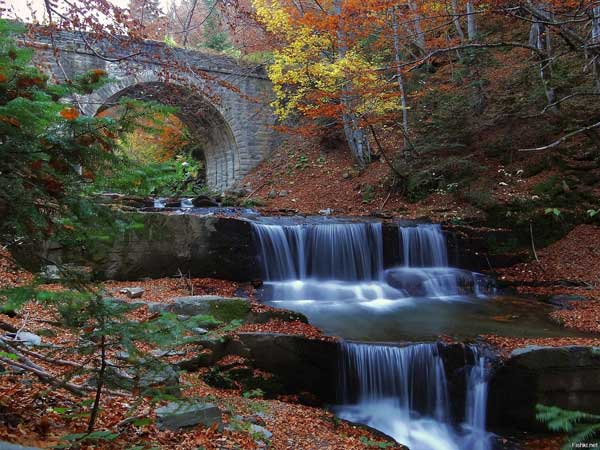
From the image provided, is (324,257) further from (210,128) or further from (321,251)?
(210,128)

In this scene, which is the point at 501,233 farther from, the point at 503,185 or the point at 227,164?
the point at 227,164

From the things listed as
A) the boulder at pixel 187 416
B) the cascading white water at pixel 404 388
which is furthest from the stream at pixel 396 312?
the boulder at pixel 187 416

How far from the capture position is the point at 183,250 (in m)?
8.31

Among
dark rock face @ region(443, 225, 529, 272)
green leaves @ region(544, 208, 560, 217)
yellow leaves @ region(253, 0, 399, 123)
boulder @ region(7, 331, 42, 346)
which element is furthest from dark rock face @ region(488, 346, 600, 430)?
yellow leaves @ region(253, 0, 399, 123)

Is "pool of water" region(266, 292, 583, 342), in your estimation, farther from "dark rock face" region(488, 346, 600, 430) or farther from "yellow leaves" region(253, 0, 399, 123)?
"yellow leaves" region(253, 0, 399, 123)

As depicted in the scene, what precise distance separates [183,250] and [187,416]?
17.5 ft

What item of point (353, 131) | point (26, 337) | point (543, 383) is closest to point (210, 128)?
point (353, 131)

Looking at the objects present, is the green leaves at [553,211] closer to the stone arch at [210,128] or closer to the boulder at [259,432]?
the boulder at [259,432]

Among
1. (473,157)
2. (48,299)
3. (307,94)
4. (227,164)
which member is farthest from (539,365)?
(227,164)

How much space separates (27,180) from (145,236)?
636cm

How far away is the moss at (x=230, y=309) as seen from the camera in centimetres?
587

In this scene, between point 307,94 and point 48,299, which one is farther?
point 307,94

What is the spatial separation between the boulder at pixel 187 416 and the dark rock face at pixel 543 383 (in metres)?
3.42

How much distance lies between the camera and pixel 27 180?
193 centimetres
